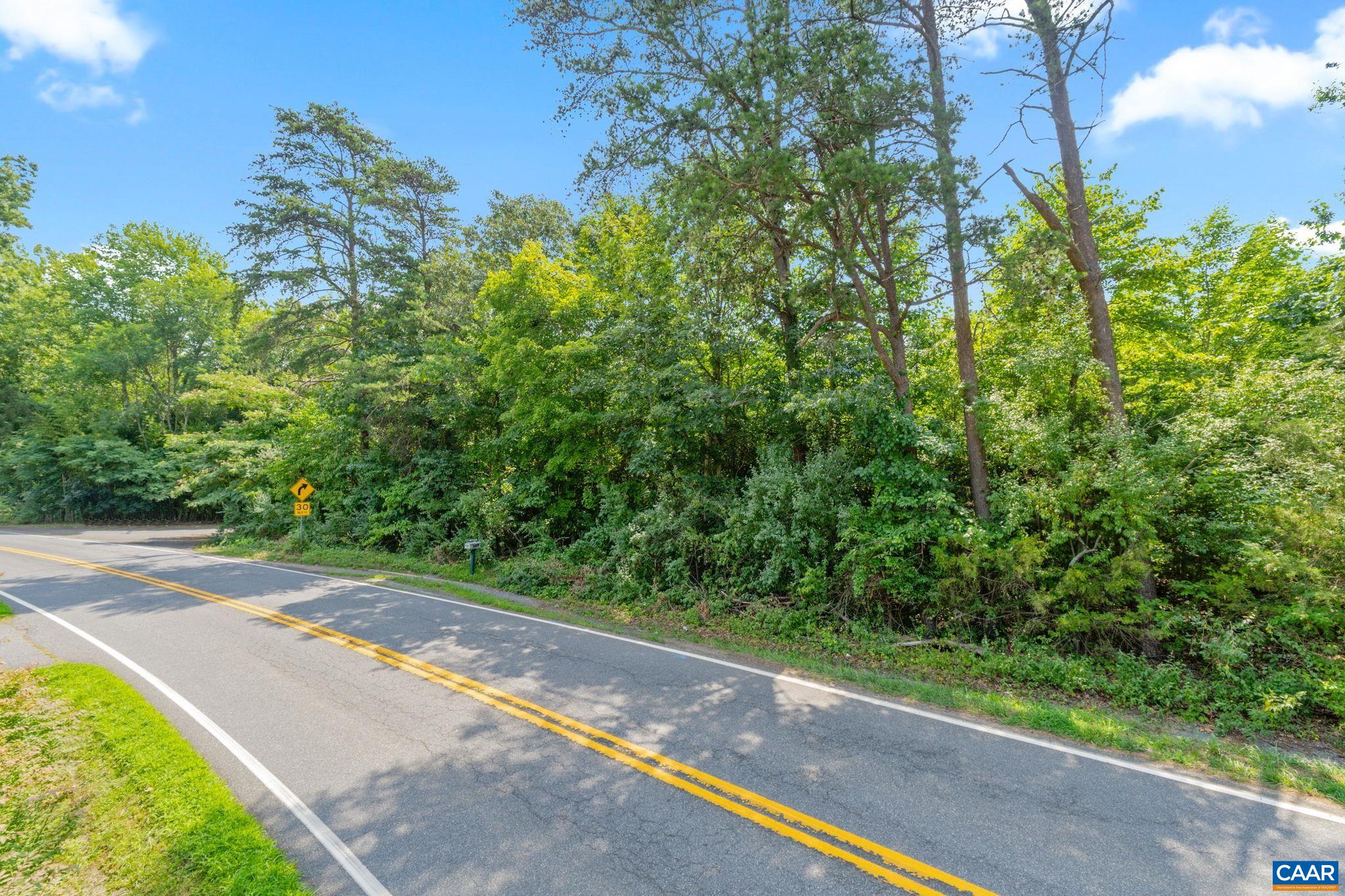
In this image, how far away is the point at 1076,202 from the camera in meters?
8.45

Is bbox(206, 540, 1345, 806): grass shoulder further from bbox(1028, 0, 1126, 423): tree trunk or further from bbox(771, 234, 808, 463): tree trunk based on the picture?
bbox(1028, 0, 1126, 423): tree trunk

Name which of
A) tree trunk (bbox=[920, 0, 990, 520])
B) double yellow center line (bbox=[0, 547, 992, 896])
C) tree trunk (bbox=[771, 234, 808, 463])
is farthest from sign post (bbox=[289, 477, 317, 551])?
tree trunk (bbox=[920, 0, 990, 520])

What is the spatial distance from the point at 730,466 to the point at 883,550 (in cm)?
472

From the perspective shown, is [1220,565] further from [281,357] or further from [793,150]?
[281,357]

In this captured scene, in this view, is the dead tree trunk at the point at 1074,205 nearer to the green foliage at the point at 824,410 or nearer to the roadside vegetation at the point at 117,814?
the green foliage at the point at 824,410

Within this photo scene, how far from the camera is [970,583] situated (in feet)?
25.9

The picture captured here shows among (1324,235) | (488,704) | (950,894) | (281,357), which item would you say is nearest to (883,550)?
(950,894)

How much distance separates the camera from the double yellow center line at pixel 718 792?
3.47 metres

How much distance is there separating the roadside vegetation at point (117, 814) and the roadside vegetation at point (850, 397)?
21.6 feet

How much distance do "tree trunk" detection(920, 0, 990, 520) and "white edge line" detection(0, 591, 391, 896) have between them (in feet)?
28.3

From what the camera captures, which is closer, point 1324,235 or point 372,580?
point 1324,235

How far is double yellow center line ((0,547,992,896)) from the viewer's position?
3.47 m

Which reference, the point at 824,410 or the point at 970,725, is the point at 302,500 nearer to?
the point at 824,410

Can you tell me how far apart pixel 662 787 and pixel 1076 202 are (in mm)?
10083
